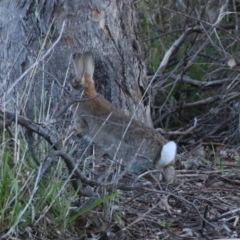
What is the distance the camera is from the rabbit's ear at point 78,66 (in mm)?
5922

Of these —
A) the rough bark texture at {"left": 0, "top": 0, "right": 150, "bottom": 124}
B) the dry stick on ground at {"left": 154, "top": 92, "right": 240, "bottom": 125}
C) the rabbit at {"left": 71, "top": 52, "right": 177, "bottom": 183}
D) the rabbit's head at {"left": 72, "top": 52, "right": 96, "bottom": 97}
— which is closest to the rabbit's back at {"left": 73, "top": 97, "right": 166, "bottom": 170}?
the rabbit at {"left": 71, "top": 52, "right": 177, "bottom": 183}

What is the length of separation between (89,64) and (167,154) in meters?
1.08

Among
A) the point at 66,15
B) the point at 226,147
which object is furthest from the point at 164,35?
the point at 66,15

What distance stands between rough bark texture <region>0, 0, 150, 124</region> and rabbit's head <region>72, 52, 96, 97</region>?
0.11m

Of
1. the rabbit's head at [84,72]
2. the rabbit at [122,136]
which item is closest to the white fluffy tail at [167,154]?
the rabbit at [122,136]

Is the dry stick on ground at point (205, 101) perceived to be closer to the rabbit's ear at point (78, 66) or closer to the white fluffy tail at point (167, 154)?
the rabbit's ear at point (78, 66)

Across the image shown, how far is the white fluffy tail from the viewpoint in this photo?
17.4ft

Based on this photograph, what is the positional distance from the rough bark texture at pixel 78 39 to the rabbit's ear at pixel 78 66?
0.33 feet

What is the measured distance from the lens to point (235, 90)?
765 centimetres

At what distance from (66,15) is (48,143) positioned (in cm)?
199

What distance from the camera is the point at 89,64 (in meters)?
6.04

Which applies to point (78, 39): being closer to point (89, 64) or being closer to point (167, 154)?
point (89, 64)

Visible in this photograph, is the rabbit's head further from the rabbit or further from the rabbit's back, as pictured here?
the rabbit's back

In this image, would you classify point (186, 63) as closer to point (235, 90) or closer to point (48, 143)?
point (235, 90)
